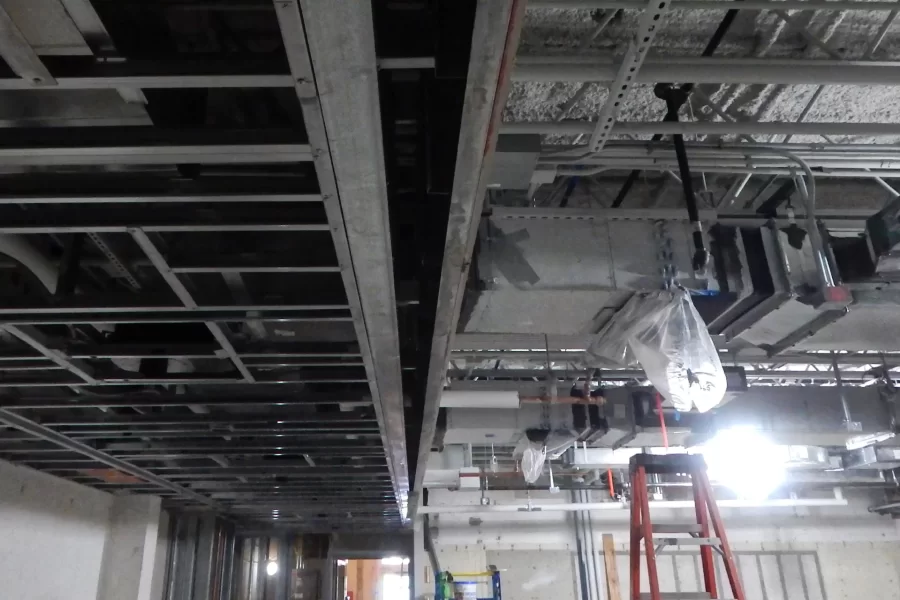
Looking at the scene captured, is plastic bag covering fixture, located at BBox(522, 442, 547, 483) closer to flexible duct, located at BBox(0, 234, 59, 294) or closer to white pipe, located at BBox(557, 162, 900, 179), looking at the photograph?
white pipe, located at BBox(557, 162, 900, 179)

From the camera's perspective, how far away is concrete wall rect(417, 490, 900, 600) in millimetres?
6965

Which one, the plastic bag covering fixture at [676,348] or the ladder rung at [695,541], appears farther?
the ladder rung at [695,541]

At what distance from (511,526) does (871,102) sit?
6.08 metres

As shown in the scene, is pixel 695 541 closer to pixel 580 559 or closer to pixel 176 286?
pixel 176 286

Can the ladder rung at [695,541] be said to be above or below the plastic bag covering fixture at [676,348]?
below

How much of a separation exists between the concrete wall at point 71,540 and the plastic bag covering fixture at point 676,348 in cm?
338

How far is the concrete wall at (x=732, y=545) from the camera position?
696 centimetres

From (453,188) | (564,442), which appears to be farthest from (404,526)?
(453,188)

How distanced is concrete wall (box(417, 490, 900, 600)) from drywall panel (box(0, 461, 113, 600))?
11.4 ft

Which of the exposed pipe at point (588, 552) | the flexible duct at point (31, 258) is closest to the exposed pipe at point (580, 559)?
the exposed pipe at point (588, 552)

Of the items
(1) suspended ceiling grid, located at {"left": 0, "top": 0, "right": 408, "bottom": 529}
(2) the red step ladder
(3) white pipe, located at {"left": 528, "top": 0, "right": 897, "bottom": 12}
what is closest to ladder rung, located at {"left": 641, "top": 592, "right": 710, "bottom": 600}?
(2) the red step ladder

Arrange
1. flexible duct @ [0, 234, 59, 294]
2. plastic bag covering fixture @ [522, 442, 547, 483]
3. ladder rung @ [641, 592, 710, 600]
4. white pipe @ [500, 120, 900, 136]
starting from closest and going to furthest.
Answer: flexible duct @ [0, 234, 59, 294] < white pipe @ [500, 120, 900, 136] < ladder rung @ [641, 592, 710, 600] < plastic bag covering fixture @ [522, 442, 547, 483]

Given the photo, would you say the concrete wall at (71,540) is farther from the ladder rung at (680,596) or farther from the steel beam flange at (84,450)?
the ladder rung at (680,596)

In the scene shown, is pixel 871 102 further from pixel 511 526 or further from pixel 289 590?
pixel 289 590
